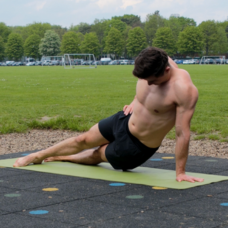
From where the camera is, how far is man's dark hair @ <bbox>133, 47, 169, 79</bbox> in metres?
4.04

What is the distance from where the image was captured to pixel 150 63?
4031 millimetres

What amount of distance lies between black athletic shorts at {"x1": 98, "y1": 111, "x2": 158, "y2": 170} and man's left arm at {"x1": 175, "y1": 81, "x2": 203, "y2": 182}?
18.9 inches

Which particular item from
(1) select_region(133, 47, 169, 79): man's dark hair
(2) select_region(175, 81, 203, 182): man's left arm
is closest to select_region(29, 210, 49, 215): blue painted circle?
(1) select_region(133, 47, 169, 79): man's dark hair

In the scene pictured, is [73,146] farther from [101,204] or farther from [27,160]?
[101,204]

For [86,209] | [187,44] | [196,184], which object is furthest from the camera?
[187,44]

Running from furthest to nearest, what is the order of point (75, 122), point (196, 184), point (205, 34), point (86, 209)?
1. point (205, 34)
2. point (75, 122)
3. point (196, 184)
4. point (86, 209)

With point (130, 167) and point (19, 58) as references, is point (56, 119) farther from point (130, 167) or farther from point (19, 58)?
point (19, 58)

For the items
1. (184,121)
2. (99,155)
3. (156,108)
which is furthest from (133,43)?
(184,121)

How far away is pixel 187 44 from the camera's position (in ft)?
333

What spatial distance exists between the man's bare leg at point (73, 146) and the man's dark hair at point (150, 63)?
1.30 m

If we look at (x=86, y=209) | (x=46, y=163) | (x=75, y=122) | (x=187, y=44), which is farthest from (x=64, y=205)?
(x=187, y=44)

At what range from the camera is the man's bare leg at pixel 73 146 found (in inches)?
203

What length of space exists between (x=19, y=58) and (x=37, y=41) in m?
7.06

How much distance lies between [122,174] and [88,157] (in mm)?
727
